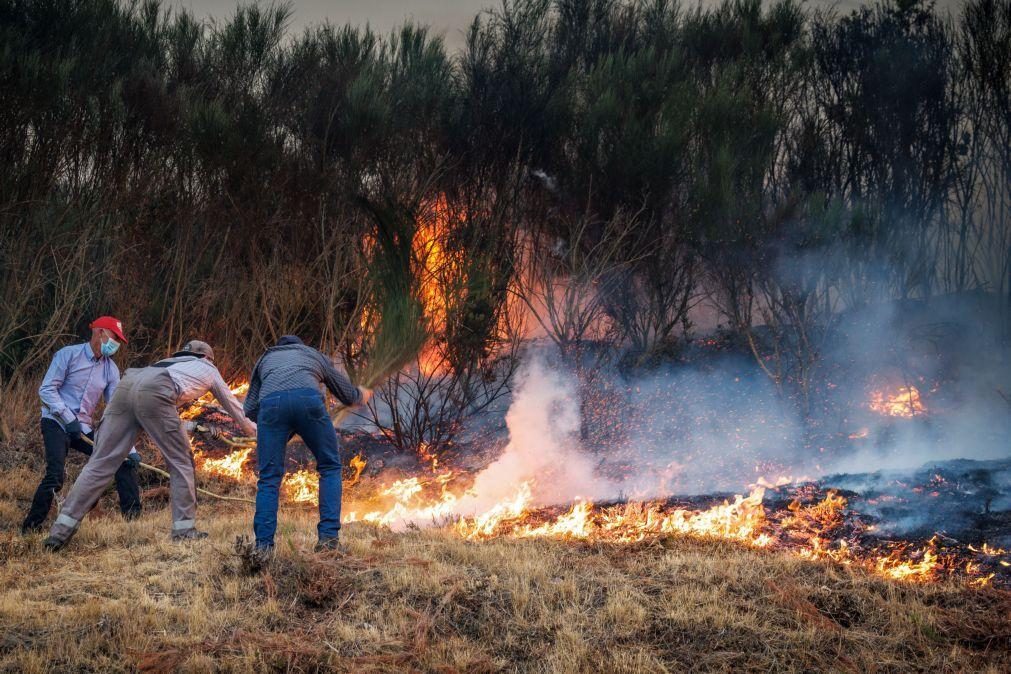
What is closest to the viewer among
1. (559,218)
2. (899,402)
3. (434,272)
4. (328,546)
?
(328,546)

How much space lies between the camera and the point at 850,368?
13.1m

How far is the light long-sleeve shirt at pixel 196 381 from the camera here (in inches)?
245

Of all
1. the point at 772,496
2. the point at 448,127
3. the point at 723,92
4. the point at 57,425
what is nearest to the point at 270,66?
the point at 448,127

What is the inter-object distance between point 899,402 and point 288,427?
9.55m

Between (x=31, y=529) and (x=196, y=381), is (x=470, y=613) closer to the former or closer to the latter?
(x=196, y=381)

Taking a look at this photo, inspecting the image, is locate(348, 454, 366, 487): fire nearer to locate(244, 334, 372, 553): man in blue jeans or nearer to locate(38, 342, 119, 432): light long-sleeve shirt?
locate(38, 342, 119, 432): light long-sleeve shirt

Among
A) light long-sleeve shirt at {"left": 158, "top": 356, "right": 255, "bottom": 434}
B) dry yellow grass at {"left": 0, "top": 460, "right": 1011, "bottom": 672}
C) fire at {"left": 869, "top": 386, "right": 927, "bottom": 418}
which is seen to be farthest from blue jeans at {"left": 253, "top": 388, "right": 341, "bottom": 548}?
fire at {"left": 869, "top": 386, "right": 927, "bottom": 418}

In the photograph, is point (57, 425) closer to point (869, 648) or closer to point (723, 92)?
point (869, 648)

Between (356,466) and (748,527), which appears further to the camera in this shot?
(356,466)

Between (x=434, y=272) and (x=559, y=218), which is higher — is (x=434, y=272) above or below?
below

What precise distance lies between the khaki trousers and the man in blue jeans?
0.77 m

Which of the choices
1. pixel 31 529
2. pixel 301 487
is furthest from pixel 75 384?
pixel 301 487

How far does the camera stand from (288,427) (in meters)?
5.66

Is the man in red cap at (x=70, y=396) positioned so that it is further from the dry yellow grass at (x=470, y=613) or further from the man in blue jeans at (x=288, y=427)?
the man in blue jeans at (x=288, y=427)
